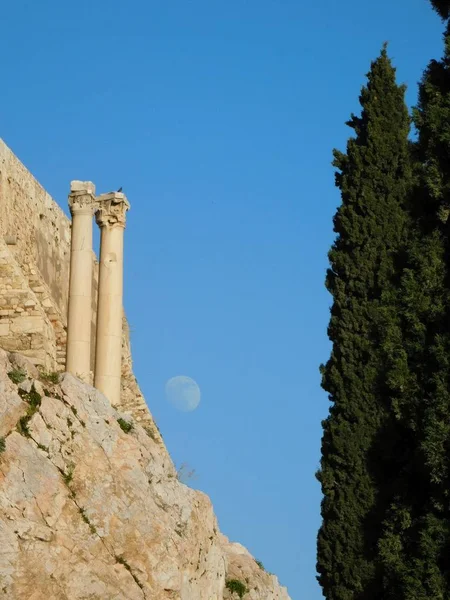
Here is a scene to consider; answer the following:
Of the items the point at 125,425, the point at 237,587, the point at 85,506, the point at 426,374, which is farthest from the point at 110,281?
the point at 426,374

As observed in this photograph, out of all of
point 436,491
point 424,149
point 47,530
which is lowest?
Answer: point 436,491

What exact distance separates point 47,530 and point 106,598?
4.72ft

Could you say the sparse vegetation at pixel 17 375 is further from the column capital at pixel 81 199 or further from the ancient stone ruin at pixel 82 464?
the column capital at pixel 81 199

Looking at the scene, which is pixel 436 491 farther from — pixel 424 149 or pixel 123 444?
pixel 123 444

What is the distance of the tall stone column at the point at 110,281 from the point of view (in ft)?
82.1

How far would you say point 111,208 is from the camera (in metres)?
25.2

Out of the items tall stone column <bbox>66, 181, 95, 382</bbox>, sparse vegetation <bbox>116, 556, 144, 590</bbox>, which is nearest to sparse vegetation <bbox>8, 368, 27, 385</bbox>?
sparse vegetation <bbox>116, 556, 144, 590</bbox>

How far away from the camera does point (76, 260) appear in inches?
982

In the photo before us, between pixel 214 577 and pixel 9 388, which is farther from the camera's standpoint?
pixel 214 577

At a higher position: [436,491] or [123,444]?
[123,444]

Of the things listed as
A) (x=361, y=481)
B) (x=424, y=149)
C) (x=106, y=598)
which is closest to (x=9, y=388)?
(x=106, y=598)

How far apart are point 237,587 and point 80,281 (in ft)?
22.2

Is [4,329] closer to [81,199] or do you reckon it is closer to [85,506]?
[81,199]

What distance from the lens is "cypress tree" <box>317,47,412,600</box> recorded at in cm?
2270
